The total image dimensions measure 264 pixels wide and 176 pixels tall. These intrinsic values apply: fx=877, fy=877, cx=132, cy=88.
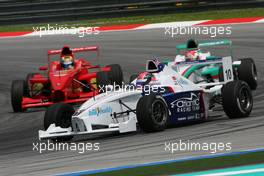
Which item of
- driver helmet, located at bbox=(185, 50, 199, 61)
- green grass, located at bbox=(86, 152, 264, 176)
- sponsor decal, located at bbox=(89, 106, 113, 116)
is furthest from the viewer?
driver helmet, located at bbox=(185, 50, 199, 61)

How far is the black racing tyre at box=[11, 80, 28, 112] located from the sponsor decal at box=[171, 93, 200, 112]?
14.6 feet

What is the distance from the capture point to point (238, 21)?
2427 cm

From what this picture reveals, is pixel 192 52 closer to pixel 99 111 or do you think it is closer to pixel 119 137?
pixel 119 137

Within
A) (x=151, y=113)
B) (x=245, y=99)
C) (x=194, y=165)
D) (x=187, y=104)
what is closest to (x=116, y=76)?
(x=187, y=104)

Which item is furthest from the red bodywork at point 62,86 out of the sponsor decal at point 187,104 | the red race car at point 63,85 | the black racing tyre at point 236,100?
the black racing tyre at point 236,100

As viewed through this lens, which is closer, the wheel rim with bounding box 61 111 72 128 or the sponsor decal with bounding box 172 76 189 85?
the wheel rim with bounding box 61 111 72 128

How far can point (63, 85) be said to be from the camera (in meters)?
15.4

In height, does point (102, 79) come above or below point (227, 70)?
below

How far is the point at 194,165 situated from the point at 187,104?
11.0 ft

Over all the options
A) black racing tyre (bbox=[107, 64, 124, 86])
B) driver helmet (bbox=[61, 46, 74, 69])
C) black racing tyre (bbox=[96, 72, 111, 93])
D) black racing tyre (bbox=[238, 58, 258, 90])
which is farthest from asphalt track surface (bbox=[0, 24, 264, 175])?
black racing tyre (bbox=[107, 64, 124, 86])

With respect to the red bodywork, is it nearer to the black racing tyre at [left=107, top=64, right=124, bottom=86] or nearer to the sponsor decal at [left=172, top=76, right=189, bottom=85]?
the black racing tyre at [left=107, top=64, right=124, bottom=86]

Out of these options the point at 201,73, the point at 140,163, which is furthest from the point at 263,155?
the point at 201,73

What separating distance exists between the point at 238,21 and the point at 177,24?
5.53 ft

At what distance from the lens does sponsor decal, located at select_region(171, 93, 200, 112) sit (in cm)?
1158
